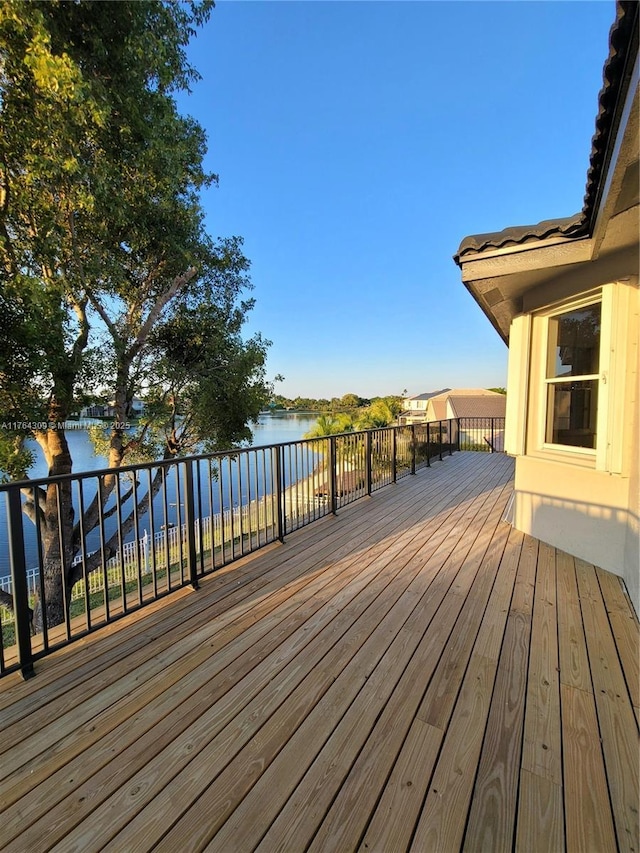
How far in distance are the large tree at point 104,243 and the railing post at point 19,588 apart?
1.51 metres

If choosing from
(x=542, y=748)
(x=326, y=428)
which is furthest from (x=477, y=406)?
(x=542, y=748)

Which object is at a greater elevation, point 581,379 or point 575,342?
point 575,342

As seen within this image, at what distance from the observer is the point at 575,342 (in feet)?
10.3

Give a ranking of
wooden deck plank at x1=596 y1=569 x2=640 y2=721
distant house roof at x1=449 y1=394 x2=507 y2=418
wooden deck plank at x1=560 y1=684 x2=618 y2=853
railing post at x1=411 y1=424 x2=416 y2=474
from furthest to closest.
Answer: distant house roof at x1=449 y1=394 x2=507 y2=418 → railing post at x1=411 y1=424 x2=416 y2=474 → wooden deck plank at x1=596 y1=569 x2=640 y2=721 → wooden deck plank at x1=560 y1=684 x2=618 y2=853

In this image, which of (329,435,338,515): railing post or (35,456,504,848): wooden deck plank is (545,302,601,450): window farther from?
(35,456,504,848): wooden deck plank

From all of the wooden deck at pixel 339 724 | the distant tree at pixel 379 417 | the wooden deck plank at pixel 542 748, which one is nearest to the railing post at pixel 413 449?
the wooden deck at pixel 339 724

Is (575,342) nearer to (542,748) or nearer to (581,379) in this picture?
(581,379)

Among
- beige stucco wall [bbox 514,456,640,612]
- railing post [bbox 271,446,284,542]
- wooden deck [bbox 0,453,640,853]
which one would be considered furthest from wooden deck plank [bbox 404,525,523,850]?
railing post [bbox 271,446,284,542]

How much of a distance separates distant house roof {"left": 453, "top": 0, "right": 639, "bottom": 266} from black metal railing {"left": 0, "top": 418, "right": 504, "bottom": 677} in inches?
91.4

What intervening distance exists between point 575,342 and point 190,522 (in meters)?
3.52

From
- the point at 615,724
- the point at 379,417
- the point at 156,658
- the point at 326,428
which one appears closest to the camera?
the point at 615,724

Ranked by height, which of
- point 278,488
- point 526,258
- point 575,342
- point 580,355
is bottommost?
point 278,488

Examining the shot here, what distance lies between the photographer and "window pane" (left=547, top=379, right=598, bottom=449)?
2.95 metres

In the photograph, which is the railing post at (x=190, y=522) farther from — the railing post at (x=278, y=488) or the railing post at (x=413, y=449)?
the railing post at (x=413, y=449)
